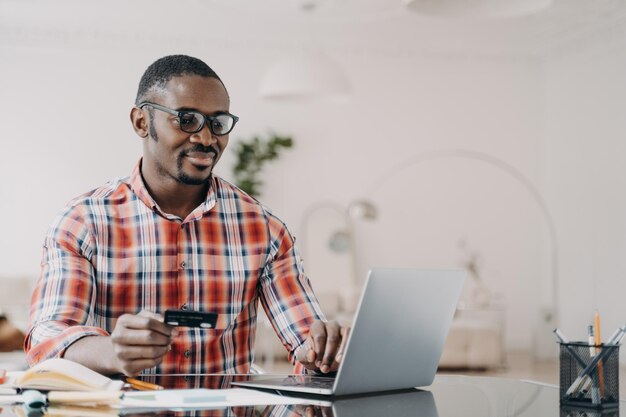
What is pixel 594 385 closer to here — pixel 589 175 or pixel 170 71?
pixel 170 71

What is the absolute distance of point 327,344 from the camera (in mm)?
1493

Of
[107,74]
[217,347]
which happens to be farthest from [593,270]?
[217,347]

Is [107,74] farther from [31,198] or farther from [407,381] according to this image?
[407,381]

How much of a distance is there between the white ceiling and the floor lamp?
37.2 inches

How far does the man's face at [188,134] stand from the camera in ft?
5.83

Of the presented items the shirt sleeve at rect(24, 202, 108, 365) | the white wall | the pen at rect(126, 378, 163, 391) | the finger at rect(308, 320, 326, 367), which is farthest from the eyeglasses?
the white wall

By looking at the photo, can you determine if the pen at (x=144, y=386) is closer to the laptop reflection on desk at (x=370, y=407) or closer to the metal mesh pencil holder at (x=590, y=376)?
the laptop reflection on desk at (x=370, y=407)

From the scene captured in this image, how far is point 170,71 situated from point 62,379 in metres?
0.78

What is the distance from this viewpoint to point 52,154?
7.43 meters

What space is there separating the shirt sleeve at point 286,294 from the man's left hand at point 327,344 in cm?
28

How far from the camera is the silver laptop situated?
1.30 metres

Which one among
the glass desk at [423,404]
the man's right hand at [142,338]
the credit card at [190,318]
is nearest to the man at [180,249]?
the glass desk at [423,404]

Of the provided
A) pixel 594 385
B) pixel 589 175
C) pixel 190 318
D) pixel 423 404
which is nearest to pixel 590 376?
pixel 594 385

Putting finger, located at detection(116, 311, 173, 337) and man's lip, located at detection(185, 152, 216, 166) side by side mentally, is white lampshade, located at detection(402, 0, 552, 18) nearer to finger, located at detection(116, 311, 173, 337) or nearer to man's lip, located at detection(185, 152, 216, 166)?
man's lip, located at detection(185, 152, 216, 166)
